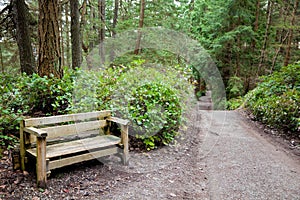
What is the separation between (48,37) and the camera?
466cm

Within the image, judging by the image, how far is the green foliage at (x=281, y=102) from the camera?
560 cm

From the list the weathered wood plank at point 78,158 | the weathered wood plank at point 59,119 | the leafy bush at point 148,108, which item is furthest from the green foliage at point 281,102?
the weathered wood plank at point 59,119

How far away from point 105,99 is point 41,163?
1905 mm

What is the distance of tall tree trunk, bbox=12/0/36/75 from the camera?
20.2 ft

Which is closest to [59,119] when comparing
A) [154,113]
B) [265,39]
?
[154,113]

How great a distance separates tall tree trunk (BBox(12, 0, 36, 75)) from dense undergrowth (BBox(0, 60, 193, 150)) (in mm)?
1977

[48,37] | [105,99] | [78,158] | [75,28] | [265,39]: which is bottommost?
[78,158]

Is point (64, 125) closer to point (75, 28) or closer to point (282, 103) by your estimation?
point (282, 103)

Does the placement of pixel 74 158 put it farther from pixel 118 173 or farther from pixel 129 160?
pixel 129 160

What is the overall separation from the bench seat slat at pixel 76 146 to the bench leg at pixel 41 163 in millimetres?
107

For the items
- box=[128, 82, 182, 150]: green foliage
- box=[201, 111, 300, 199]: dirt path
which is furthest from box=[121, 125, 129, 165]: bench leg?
box=[201, 111, 300, 199]: dirt path

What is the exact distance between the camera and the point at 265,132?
19.9 feet

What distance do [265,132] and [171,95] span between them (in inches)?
A: 122

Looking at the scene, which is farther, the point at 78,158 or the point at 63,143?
the point at 63,143
